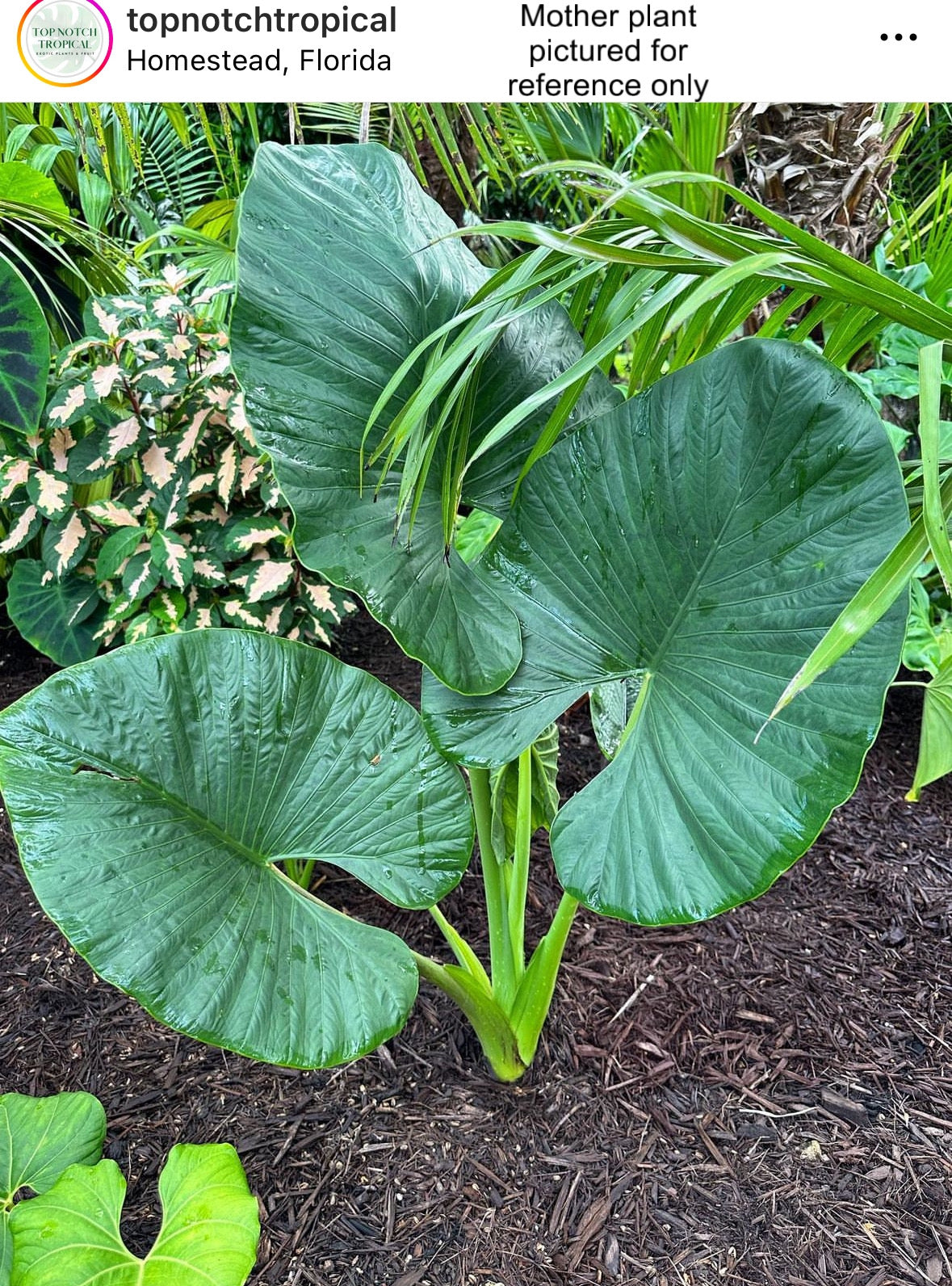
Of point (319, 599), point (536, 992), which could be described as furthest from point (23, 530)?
point (536, 992)

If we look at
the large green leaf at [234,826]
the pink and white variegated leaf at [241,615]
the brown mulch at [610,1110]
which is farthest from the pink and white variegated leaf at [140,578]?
the large green leaf at [234,826]

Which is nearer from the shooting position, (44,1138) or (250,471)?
(44,1138)

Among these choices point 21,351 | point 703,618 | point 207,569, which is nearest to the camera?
point 703,618

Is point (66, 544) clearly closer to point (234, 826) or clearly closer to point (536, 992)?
point (234, 826)

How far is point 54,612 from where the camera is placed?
1.65 metres

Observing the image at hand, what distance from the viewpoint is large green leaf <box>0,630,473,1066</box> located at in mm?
734

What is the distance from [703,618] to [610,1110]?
68 cm

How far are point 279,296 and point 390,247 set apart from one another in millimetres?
134

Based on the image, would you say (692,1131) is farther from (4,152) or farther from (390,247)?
(4,152)

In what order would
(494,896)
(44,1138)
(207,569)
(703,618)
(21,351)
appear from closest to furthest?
(703,618)
(44,1138)
(494,896)
(21,351)
(207,569)

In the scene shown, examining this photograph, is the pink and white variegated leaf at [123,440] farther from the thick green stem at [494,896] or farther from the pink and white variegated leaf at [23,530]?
the thick green stem at [494,896]

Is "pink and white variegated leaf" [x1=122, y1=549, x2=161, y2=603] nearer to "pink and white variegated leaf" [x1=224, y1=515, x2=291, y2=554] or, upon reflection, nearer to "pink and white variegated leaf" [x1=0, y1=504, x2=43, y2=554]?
"pink and white variegated leaf" [x1=224, y1=515, x2=291, y2=554]
